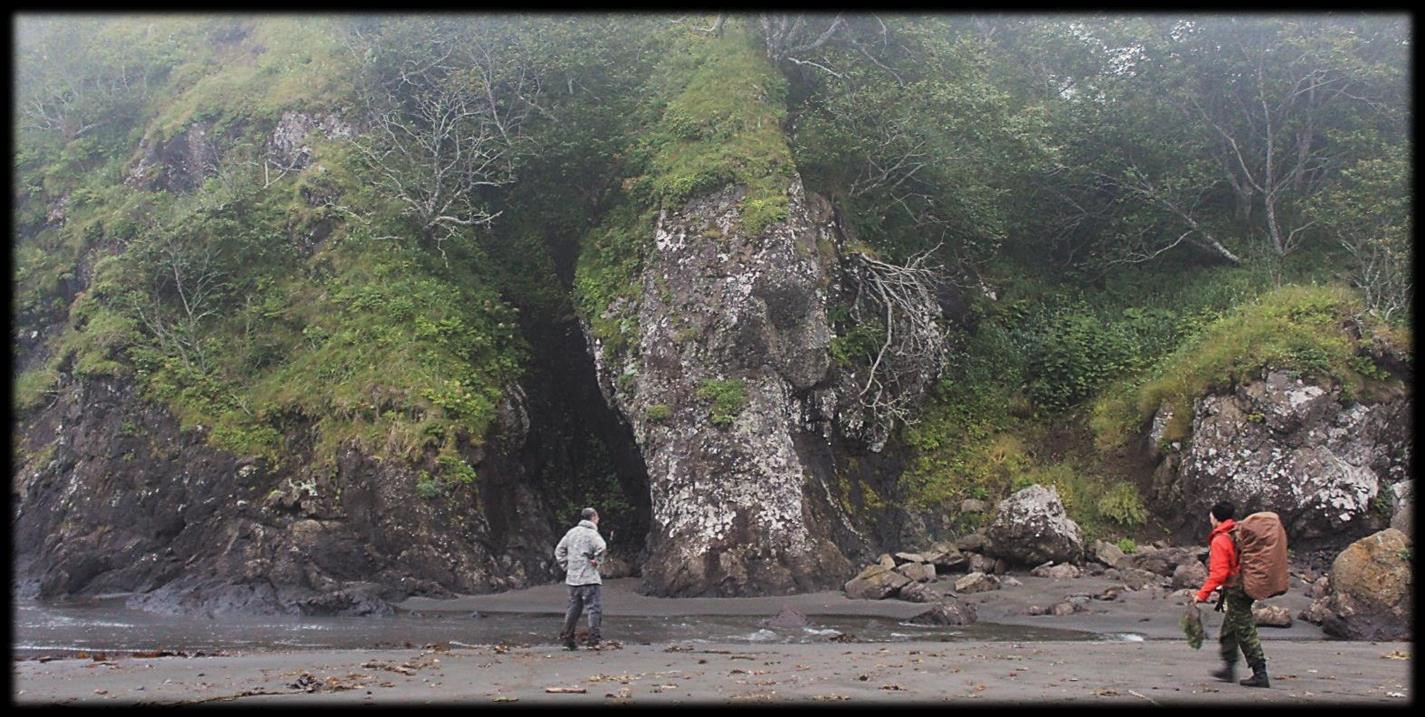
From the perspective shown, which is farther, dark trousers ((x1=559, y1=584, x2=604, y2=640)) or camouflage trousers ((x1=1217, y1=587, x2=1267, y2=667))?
dark trousers ((x1=559, y1=584, x2=604, y2=640))

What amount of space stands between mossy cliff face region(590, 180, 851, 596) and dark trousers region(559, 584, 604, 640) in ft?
14.4

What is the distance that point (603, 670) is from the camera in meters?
8.72

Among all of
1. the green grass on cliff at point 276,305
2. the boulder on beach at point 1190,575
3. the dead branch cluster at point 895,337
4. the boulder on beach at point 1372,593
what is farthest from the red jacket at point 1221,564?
the green grass on cliff at point 276,305

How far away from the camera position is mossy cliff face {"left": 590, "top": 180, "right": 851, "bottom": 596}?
623 inches

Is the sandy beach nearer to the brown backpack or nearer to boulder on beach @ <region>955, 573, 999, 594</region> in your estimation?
the brown backpack

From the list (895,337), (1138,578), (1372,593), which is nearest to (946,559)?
(1138,578)

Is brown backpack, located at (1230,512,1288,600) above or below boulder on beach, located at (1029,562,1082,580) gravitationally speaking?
above

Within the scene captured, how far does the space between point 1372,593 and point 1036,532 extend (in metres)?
5.31

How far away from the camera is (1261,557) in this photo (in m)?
7.95

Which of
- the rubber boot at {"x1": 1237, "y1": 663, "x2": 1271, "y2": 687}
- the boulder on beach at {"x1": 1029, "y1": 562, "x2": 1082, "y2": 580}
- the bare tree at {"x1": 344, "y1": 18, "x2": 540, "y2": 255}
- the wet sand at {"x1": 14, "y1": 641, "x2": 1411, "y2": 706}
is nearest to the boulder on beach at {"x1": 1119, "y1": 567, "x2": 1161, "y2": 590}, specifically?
the boulder on beach at {"x1": 1029, "y1": 562, "x2": 1082, "y2": 580}

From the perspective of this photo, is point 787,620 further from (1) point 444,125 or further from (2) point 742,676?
(1) point 444,125

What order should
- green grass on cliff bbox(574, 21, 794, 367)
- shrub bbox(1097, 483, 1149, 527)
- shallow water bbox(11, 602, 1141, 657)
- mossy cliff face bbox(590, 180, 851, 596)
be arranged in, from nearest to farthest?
1. shallow water bbox(11, 602, 1141, 657)
2. mossy cliff face bbox(590, 180, 851, 596)
3. shrub bbox(1097, 483, 1149, 527)
4. green grass on cliff bbox(574, 21, 794, 367)
